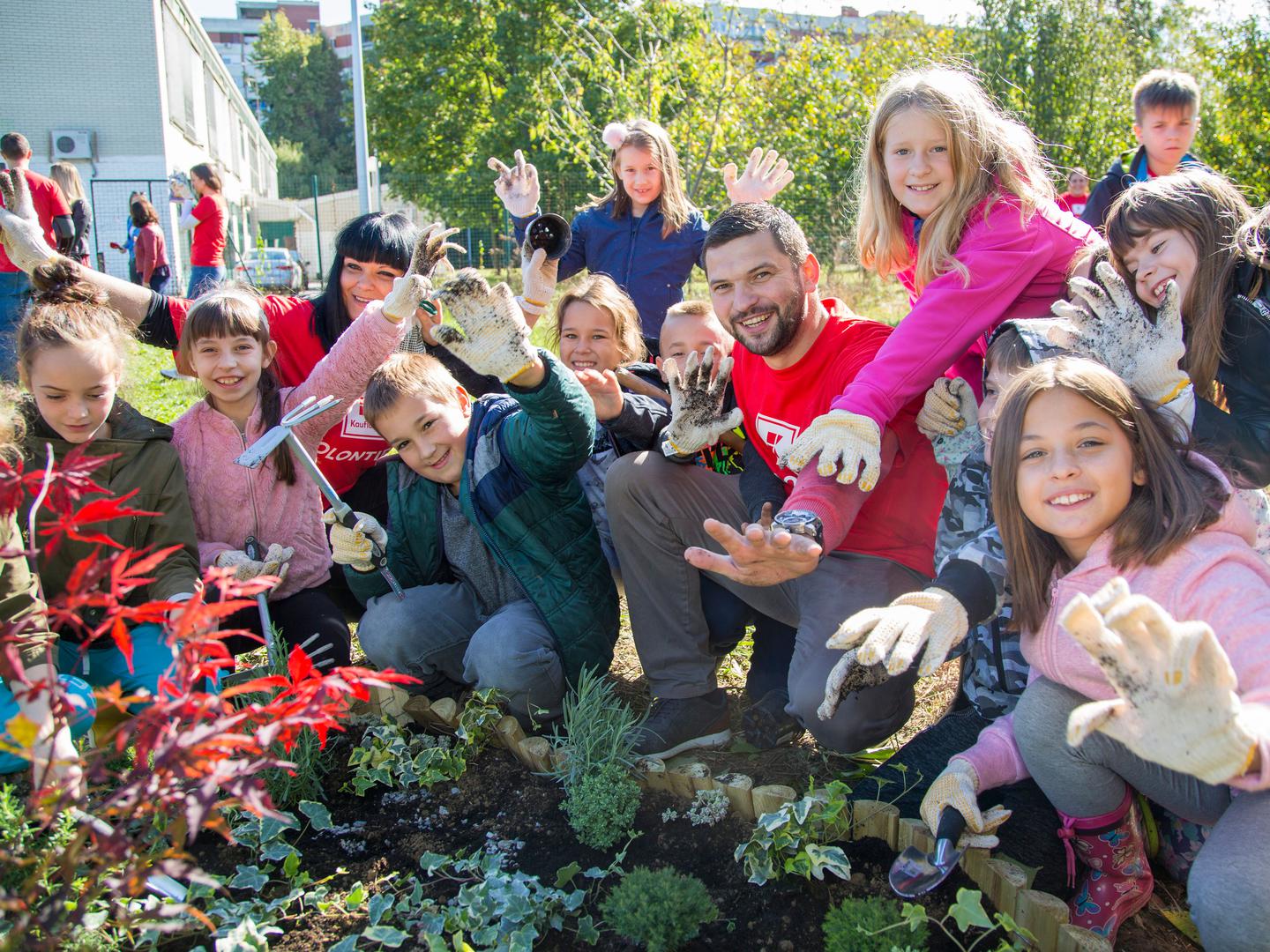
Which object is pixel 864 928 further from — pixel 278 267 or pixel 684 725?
pixel 278 267

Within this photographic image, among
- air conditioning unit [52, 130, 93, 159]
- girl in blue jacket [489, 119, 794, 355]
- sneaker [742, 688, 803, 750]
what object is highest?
air conditioning unit [52, 130, 93, 159]

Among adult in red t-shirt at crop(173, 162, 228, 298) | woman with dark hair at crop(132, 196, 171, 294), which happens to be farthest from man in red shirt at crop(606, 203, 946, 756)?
woman with dark hair at crop(132, 196, 171, 294)

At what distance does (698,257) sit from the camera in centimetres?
445

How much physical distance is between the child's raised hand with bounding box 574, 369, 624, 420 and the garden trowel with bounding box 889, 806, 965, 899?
4.43 ft

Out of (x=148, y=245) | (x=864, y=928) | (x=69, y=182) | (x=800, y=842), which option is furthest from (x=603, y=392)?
(x=148, y=245)

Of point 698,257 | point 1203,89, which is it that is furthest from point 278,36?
point 698,257

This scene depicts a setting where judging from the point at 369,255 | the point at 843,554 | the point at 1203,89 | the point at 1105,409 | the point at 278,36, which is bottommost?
the point at 843,554

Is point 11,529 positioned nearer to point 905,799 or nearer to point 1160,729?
point 905,799

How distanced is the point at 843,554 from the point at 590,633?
0.71 meters

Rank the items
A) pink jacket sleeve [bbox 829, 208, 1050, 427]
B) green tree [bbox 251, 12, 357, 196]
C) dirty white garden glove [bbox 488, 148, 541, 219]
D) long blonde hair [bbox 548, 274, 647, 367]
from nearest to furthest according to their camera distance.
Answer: pink jacket sleeve [bbox 829, 208, 1050, 427]
long blonde hair [bbox 548, 274, 647, 367]
dirty white garden glove [bbox 488, 148, 541, 219]
green tree [bbox 251, 12, 357, 196]

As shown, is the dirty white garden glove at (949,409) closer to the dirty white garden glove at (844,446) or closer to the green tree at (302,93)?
the dirty white garden glove at (844,446)

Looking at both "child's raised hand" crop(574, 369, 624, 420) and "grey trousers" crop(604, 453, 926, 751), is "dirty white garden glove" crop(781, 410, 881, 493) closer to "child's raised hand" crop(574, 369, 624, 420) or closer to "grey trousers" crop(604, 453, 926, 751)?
"grey trousers" crop(604, 453, 926, 751)

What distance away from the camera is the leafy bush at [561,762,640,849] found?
2.00m

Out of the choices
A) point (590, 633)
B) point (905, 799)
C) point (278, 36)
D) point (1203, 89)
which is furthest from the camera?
point (278, 36)
